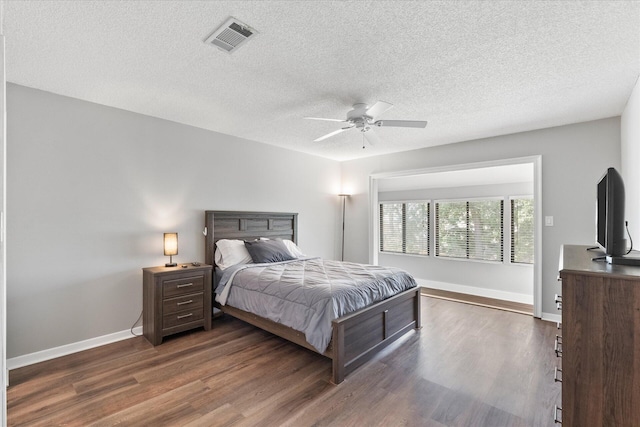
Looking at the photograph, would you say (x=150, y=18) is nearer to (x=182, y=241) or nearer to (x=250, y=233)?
(x=182, y=241)

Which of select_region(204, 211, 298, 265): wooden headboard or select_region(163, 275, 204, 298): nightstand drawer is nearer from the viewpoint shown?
select_region(163, 275, 204, 298): nightstand drawer

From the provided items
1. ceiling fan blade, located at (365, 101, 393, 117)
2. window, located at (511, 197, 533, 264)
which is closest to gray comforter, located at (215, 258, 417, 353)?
ceiling fan blade, located at (365, 101, 393, 117)

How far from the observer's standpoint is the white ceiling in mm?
1771

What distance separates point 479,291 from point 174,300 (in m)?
5.03

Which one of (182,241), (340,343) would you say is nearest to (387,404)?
(340,343)

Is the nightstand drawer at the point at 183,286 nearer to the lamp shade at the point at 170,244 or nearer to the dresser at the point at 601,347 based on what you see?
the lamp shade at the point at 170,244

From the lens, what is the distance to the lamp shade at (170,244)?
3467 mm

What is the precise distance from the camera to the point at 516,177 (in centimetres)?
512

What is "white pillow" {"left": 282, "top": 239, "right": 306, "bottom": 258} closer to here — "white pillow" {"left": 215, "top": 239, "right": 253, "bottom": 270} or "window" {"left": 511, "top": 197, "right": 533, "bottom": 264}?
"white pillow" {"left": 215, "top": 239, "right": 253, "bottom": 270}

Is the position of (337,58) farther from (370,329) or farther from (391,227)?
(391,227)

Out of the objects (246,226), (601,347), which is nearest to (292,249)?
(246,226)

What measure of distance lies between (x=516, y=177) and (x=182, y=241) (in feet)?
17.5

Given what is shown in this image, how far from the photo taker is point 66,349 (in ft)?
9.64

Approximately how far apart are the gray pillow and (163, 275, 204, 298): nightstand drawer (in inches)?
28.9
